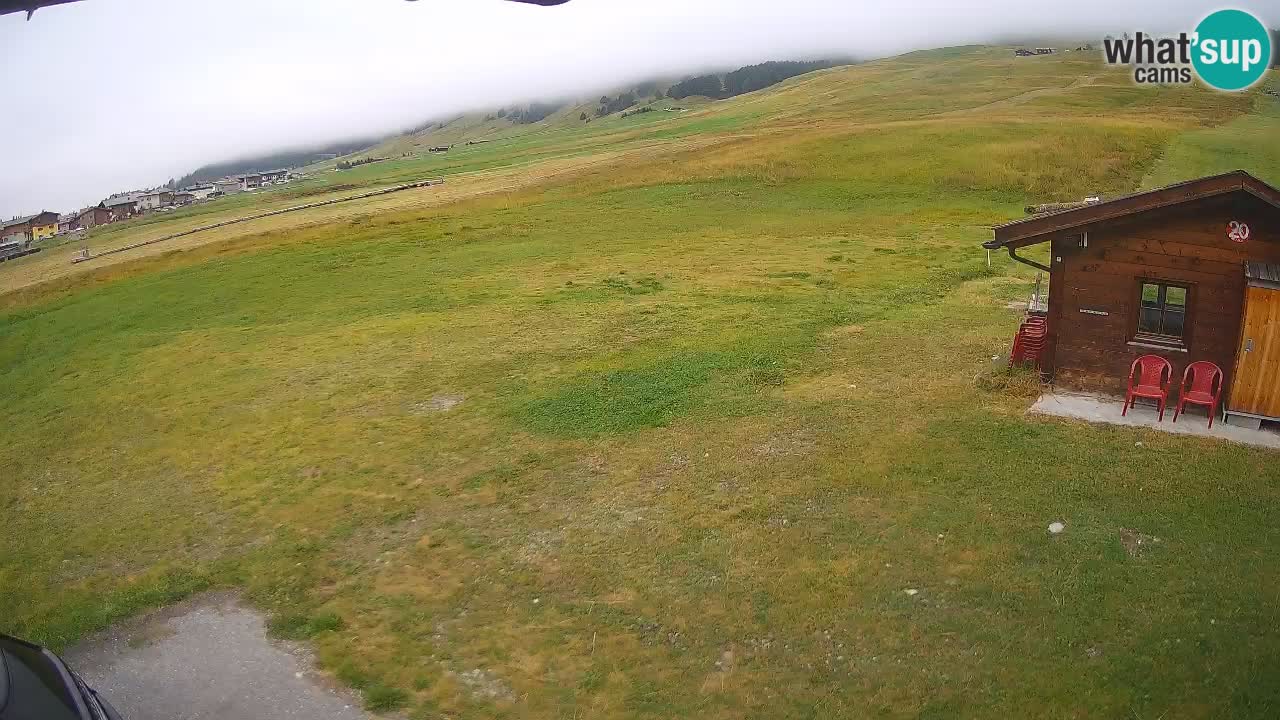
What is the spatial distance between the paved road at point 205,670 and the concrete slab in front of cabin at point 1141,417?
12.9 metres

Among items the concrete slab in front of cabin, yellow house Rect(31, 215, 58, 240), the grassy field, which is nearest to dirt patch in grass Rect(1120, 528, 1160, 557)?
the grassy field

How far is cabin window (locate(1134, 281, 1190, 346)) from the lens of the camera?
15258 millimetres

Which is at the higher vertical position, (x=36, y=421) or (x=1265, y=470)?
(x=36, y=421)

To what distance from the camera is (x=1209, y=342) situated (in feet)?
48.2

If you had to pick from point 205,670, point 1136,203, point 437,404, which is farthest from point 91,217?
point 1136,203

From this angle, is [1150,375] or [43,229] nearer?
[1150,375]

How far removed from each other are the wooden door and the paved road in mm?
14665

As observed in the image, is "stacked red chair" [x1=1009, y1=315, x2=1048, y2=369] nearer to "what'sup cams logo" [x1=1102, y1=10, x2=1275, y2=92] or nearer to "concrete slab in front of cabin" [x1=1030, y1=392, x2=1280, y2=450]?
"concrete slab in front of cabin" [x1=1030, y1=392, x2=1280, y2=450]

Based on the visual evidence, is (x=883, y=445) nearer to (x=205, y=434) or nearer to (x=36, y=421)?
(x=205, y=434)

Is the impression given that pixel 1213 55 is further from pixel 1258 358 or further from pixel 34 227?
pixel 34 227

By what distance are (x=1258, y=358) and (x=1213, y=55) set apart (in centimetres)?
8677

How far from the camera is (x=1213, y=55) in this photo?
81188 mm

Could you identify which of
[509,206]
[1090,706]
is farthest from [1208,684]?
[509,206]

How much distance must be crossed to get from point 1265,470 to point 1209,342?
2.89m
